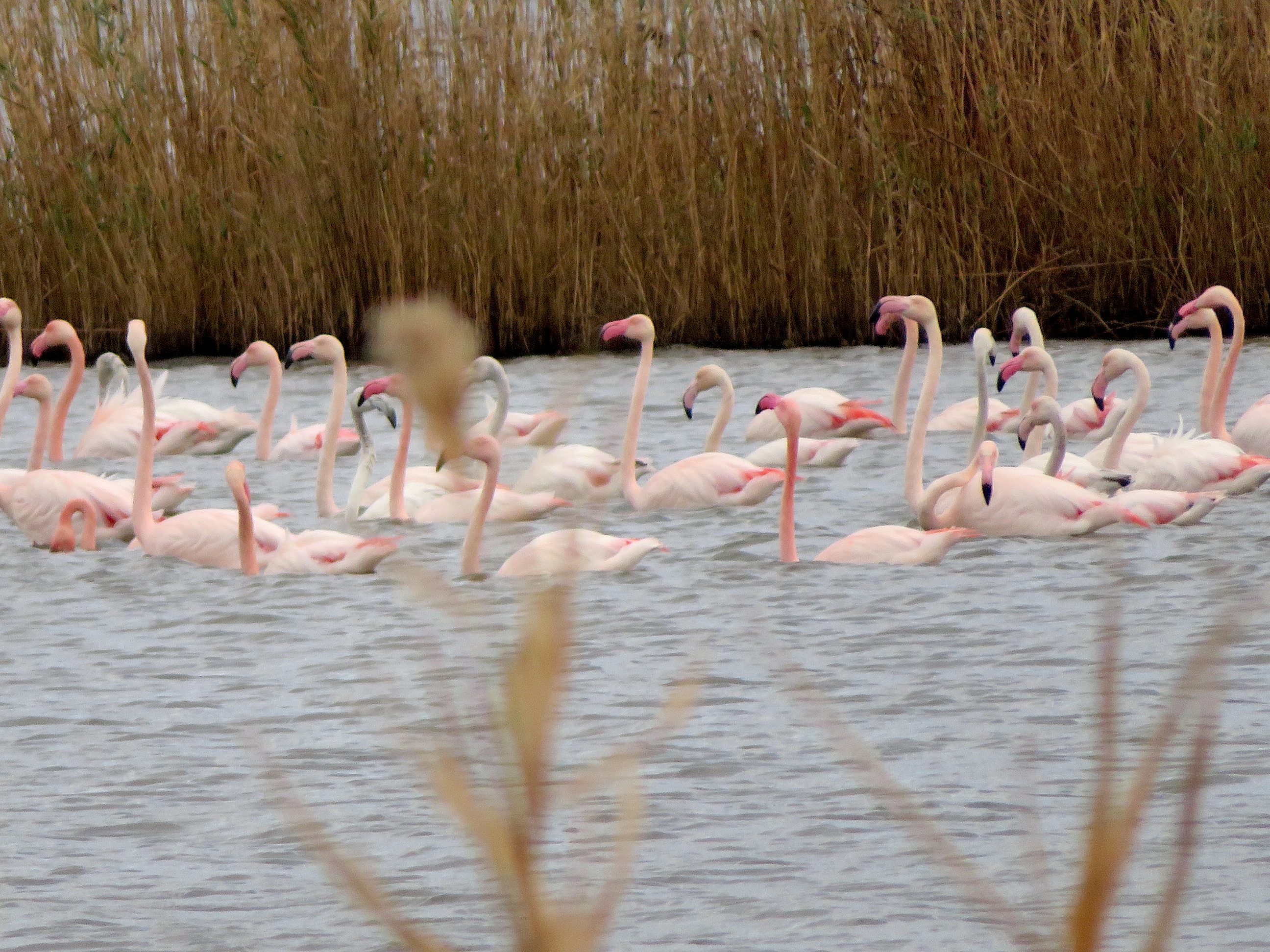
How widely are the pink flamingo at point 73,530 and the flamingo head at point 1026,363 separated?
316 cm

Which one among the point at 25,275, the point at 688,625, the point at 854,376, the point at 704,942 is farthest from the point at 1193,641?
the point at 25,275

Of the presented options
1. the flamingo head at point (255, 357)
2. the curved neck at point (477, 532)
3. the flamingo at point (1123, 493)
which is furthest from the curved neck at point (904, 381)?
the curved neck at point (477, 532)

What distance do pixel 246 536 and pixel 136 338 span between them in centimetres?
182

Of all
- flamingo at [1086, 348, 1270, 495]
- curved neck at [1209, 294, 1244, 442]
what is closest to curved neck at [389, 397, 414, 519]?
flamingo at [1086, 348, 1270, 495]

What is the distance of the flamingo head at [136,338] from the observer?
767 cm

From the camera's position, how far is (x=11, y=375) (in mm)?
8898

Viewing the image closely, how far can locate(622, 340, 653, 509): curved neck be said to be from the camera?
7480 mm

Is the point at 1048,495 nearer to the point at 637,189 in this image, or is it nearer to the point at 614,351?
the point at 637,189

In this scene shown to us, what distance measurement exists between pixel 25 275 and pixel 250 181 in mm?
1392

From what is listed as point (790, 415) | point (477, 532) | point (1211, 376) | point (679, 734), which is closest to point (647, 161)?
point (1211, 376)

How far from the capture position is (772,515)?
24.2 feet

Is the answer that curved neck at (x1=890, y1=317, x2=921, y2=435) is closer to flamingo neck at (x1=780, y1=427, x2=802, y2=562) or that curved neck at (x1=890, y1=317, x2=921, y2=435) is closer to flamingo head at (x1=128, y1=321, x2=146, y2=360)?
flamingo neck at (x1=780, y1=427, x2=802, y2=562)

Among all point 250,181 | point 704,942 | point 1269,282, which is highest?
point 250,181

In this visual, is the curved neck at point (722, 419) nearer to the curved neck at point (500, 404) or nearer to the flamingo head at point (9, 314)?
A: the curved neck at point (500, 404)
